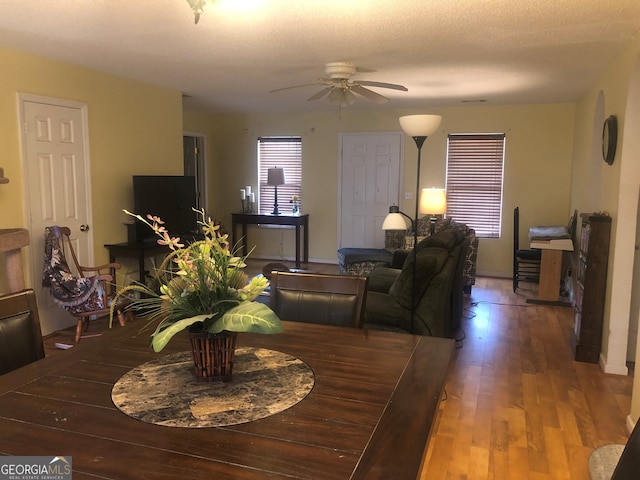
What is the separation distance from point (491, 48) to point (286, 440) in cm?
334

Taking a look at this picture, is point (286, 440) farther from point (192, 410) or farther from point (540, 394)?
point (540, 394)

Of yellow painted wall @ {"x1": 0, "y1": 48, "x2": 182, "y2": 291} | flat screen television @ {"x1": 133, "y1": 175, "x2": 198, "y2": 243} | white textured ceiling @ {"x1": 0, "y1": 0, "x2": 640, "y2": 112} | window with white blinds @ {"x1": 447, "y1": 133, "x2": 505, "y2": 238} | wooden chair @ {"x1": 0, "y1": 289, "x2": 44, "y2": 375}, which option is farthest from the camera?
window with white blinds @ {"x1": 447, "y1": 133, "x2": 505, "y2": 238}

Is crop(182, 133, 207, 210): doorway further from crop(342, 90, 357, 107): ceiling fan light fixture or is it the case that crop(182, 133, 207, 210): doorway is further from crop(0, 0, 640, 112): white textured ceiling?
crop(342, 90, 357, 107): ceiling fan light fixture

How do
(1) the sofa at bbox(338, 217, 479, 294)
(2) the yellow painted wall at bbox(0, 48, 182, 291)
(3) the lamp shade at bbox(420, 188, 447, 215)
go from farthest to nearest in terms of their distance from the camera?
(1) the sofa at bbox(338, 217, 479, 294), (3) the lamp shade at bbox(420, 188, 447, 215), (2) the yellow painted wall at bbox(0, 48, 182, 291)

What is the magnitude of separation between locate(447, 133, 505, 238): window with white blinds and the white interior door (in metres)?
4.66

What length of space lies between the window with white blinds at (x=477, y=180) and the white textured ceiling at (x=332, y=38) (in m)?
1.67

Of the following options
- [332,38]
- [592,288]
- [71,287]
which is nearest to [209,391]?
[332,38]

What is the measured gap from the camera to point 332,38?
338 cm

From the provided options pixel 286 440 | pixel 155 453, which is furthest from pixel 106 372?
pixel 286 440

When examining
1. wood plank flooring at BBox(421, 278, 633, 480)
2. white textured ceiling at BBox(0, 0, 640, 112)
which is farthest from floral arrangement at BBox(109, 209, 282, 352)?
white textured ceiling at BBox(0, 0, 640, 112)

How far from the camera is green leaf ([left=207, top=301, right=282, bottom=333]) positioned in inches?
54.6

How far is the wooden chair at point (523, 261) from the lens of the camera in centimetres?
595

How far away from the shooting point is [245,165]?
7957 millimetres

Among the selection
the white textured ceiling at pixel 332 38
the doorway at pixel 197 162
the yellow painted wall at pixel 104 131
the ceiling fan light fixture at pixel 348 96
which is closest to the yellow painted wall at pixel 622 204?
the white textured ceiling at pixel 332 38
